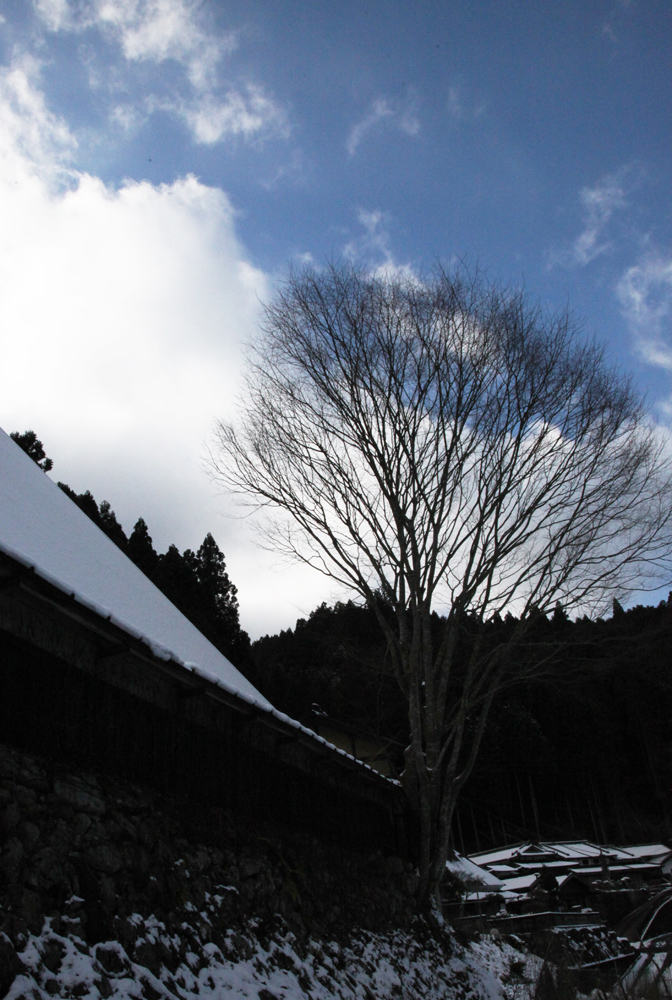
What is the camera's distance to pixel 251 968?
14.6 feet

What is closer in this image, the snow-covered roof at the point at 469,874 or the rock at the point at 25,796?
the rock at the point at 25,796

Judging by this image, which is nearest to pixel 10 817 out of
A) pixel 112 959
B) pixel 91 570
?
pixel 112 959

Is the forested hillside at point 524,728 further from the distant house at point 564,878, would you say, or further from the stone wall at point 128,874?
the stone wall at point 128,874

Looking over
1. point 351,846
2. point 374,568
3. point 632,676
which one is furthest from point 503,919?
point 632,676

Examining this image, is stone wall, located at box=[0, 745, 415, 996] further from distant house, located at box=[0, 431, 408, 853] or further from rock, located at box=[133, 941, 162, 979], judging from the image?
→ distant house, located at box=[0, 431, 408, 853]

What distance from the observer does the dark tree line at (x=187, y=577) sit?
18422mm

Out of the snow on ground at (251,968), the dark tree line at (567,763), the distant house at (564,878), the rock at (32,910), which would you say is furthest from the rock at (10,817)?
the dark tree line at (567,763)

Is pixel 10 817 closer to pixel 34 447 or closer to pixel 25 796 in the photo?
pixel 25 796

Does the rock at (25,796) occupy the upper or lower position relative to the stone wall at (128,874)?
upper

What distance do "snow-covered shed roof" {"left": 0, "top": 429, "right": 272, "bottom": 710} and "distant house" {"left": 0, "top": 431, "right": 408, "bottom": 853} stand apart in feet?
0.05

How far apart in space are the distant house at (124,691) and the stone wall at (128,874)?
21cm

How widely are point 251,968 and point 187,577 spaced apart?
1657 cm

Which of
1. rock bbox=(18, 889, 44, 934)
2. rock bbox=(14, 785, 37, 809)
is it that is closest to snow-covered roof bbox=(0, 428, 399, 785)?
rock bbox=(14, 785, 37, 809)

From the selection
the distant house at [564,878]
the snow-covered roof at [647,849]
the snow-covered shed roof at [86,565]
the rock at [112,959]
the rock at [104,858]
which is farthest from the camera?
the snow-covered roof at [647,849]
